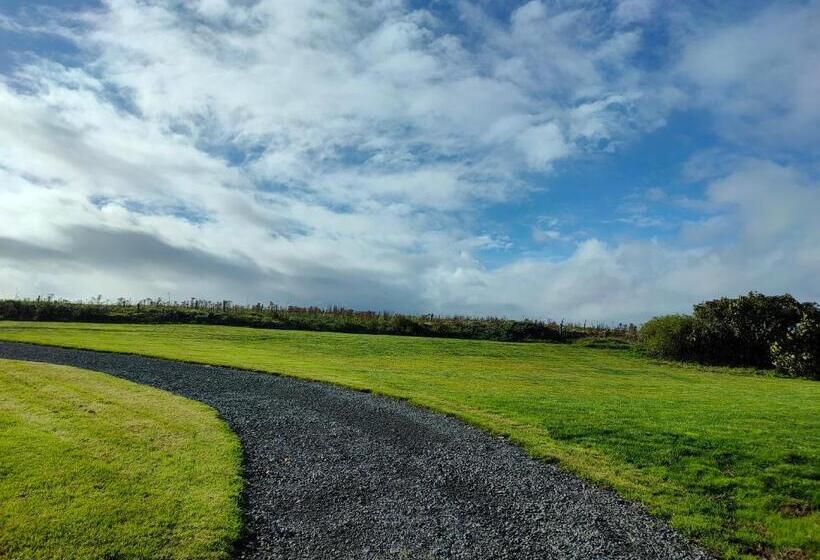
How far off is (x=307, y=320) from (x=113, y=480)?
53.7 m

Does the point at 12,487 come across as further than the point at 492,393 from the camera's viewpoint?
No

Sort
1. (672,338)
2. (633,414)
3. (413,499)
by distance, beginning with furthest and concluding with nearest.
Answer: (672,338) → (633,414) → (413,499)

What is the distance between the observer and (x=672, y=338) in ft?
169

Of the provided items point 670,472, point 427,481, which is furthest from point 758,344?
point 427,481

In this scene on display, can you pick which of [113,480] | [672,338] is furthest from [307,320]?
[113,480]

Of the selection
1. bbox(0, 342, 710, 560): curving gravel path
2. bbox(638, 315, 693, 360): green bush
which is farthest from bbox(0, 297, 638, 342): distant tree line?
bbox(0, 342, 710, 560): curving gravel path

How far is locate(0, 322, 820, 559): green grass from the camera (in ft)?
34.4

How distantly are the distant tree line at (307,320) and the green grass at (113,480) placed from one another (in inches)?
1785

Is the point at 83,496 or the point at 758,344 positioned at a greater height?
the point at 758,344

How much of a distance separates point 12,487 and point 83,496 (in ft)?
4.24

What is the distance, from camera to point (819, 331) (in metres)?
42.6

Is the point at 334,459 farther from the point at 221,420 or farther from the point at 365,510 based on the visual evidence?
the point at 221,420

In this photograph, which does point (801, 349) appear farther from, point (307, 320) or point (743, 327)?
point (307, 320)

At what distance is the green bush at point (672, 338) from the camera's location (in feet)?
168
